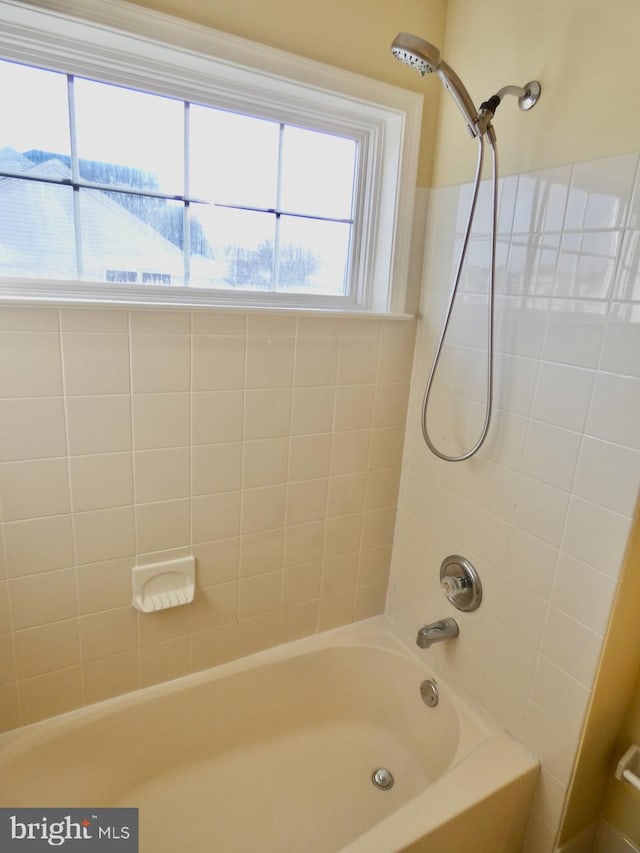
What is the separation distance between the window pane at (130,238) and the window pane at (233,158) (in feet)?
0.38

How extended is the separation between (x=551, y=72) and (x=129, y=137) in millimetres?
1011

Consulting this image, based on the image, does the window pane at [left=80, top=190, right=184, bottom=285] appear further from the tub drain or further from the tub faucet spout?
the tub drain

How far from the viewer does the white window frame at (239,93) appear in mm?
1069

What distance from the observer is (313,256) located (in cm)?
155

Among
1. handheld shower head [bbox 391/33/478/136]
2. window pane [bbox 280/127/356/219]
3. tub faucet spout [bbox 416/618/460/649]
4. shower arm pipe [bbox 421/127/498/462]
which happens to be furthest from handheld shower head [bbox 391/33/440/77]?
tub faucet spout [bbox 416/618/460/649]

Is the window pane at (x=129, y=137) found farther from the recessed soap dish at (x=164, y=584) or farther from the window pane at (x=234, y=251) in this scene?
the recessed soap dish at (x=164, y=584)

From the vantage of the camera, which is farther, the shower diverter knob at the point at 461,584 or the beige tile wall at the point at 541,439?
the shower diverter knob at the point at 461,584

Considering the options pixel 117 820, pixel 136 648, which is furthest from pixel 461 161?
pixel 117 820

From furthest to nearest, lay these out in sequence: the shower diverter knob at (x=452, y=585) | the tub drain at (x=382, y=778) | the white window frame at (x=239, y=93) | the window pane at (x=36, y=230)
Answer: the tub drain at (x=382, y=778) → the shower diverter knob at (x=452, y=585) → the window pane at (x=36, y=230) → the white window frame at (x=239, y=93)

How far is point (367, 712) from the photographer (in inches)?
68.2

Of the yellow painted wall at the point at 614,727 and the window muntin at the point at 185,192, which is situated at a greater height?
the window muntin at the point at 185,192

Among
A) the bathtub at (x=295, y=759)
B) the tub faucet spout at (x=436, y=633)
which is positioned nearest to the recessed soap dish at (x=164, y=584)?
A: the bathtub at (x=295, y=759)

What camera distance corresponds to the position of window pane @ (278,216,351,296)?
1502 millimetres

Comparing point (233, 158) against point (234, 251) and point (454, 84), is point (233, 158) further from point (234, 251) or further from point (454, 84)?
point (454, 84)
